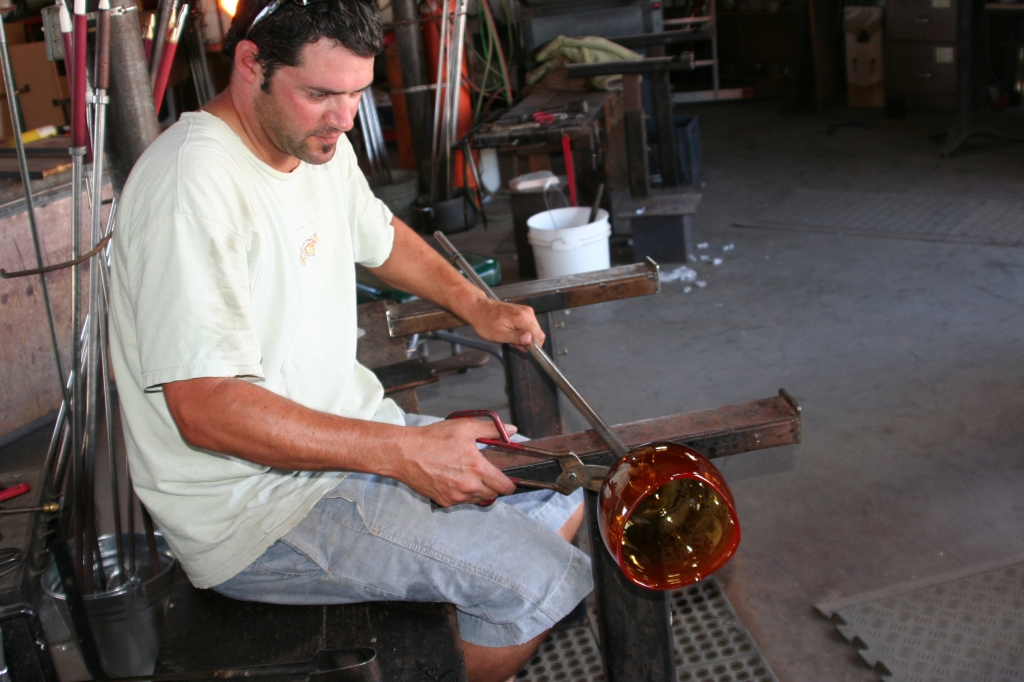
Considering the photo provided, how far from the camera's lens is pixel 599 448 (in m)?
1.44

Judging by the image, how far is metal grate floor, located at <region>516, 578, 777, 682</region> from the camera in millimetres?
2105

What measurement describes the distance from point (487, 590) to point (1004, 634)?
136cm

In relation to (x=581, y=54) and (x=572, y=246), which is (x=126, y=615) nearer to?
(x=572, y=246)

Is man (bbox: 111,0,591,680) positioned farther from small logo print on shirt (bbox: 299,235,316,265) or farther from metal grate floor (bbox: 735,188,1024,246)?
metal grate floor (bbox: 735,188,1024,246)

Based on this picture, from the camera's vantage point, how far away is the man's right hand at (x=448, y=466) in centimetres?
138

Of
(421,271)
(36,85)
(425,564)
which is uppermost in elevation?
(36,85)

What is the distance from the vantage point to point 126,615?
2182 millimetres

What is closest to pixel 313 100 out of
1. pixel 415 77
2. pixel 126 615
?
pixel 126 615

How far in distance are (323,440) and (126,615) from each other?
1.13m

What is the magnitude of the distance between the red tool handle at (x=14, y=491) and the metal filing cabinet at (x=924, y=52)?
7.16 meters

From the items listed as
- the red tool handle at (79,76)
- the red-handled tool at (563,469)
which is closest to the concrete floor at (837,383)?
the red-handled tool at (563,469)

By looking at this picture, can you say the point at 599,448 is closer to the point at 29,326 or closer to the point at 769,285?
the point at 29,326

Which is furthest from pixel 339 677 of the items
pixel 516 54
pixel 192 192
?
pixel 516 54

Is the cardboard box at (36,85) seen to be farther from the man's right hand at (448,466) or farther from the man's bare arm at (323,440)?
the man's right hand at (448,466)
